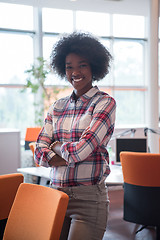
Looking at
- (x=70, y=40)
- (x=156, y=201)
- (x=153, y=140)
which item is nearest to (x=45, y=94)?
(x=153, y=140)

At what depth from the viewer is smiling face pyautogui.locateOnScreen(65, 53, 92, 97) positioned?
1.93 metres

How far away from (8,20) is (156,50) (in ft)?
12.6

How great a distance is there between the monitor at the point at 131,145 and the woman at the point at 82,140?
7.38ft

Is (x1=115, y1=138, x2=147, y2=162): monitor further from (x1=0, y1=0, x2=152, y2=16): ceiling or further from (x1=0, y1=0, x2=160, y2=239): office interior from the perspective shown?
(x1=0, y1=0, x2=152, y2=16): ceiling

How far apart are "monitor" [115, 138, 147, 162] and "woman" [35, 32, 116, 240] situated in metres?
2.25

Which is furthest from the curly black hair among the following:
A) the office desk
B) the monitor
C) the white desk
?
the white desk

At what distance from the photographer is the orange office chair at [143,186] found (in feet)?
10.3

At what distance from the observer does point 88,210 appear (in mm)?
1729

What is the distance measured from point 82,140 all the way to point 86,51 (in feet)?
1.75

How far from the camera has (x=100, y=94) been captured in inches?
75.5

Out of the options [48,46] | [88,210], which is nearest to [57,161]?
[88,210]

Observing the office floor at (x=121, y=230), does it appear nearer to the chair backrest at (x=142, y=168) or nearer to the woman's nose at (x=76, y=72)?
the chair backrest at (x=142, y=168)

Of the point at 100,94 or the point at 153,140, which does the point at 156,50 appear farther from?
the point at 100,94

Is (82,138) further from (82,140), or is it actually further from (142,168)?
(142,168)
